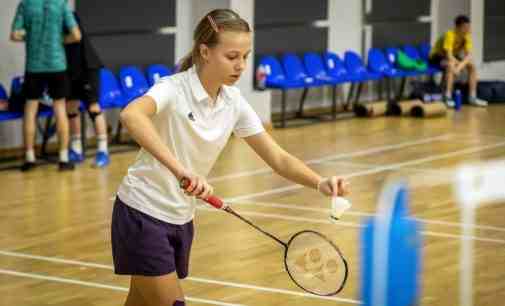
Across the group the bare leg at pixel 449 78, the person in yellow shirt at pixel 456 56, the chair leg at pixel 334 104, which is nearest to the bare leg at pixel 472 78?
the person in yellow shirt at pixel 456 56

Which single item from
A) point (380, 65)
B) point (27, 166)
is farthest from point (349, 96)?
point (27, 166)

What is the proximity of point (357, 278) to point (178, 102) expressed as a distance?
3.35 metres

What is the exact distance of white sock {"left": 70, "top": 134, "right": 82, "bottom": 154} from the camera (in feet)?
42.6

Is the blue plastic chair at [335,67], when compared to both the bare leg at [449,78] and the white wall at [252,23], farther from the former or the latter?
the bare leg at [449,78]

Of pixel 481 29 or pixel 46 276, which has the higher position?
pixel 481 29

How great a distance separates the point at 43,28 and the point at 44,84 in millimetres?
624

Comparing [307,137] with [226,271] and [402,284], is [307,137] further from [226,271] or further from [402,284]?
[402,284]

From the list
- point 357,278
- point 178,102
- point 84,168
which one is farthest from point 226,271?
point 84,168

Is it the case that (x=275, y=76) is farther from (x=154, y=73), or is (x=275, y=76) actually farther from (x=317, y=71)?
(x=154, y=73)

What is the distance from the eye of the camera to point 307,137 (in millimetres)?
15617

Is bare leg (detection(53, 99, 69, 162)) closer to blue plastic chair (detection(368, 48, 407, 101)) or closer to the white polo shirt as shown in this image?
blue plastic chair (detection(368, 48, 407, 101))

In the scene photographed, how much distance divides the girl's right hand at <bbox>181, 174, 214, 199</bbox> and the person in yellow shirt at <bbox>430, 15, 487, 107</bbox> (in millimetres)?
15122

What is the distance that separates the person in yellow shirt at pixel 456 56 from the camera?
19.3 meters

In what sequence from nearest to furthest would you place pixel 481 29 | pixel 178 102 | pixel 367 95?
pixel 178 102 → pixel 367 95 → pixel 481 29
